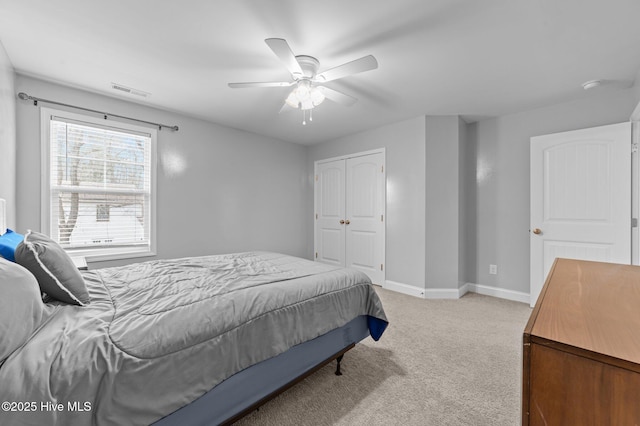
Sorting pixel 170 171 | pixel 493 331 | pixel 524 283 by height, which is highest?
pixel 170 171

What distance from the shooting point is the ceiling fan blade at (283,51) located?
5.64 feet

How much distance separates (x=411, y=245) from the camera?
152 inches

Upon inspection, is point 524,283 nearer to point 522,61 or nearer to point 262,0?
point 522,61

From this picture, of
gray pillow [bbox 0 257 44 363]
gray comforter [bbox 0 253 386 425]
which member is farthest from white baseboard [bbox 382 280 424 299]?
gray pillow [bbox 0 257 44 363]

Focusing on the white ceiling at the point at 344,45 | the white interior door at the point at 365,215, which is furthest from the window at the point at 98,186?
the white interior door at the point at 365,215

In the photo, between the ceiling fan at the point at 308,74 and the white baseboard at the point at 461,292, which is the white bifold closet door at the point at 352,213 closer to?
the white baseboard at the point at 461,292

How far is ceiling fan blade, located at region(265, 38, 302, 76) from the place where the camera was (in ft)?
5.64

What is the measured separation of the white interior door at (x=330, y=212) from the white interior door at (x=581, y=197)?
264 centimetres

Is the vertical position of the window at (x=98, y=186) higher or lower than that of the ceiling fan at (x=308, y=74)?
lower

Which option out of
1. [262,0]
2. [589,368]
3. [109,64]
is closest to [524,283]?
[589,368]

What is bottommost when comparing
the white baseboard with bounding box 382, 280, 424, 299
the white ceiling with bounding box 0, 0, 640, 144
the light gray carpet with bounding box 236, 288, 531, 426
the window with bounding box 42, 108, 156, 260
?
the light gray carpet with bounding box 236, 288, 531, 426

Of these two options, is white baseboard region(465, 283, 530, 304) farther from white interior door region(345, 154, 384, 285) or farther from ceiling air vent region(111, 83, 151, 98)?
ceiling air vent region(111, 83, 151, 98)

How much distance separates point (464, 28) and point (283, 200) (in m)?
3.62

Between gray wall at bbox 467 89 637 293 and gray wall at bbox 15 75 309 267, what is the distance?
118 inches
